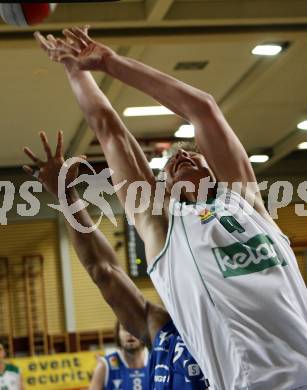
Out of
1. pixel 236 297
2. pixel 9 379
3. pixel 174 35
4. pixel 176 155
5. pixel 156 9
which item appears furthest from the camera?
pixel 9 379

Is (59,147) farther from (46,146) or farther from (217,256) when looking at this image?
(217,256)

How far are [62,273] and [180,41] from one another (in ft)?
20.1

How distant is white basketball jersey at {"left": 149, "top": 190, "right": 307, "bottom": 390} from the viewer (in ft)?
7.29

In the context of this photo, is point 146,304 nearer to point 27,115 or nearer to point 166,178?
point 166,178

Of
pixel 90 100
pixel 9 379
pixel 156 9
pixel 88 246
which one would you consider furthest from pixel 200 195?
pixel 9 379

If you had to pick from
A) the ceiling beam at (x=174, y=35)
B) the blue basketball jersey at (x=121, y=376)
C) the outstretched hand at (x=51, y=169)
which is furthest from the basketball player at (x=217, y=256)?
the ceiling beam at (x=174, y=35)

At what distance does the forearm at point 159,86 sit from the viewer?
262 cm

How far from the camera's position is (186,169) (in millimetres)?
2707

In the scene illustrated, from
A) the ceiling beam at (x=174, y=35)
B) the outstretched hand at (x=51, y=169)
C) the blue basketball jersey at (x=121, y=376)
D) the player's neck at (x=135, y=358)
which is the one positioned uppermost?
the ceiling beam at (x=174, y=35)

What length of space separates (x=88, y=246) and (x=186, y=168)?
0.67 metres

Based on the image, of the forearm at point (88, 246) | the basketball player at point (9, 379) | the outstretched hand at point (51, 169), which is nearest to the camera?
the outstretched hand at point (51, 169)

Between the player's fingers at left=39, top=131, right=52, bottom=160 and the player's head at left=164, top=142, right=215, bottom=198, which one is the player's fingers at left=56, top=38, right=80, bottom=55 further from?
the player's head at left=164, top=142, right=215, bottom=198

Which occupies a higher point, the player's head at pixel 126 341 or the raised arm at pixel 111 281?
the raised arm at pixel 111 281

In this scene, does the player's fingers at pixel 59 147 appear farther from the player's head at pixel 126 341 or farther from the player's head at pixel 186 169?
the player's head at pixel 126 341
